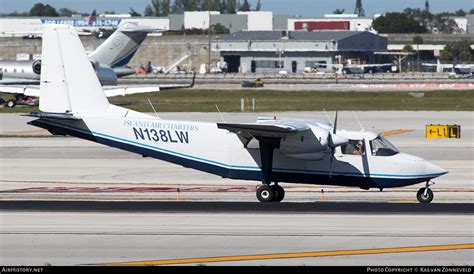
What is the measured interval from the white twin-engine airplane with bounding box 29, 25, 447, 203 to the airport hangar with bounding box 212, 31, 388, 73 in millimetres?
118625

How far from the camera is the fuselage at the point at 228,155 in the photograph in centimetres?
2592

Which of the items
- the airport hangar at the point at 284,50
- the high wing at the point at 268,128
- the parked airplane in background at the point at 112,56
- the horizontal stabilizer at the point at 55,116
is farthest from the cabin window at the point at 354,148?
the airport hangar at the point at 284,50

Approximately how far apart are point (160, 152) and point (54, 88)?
3.43 m

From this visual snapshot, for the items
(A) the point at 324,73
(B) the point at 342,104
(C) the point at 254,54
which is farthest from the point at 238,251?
(C) the point at 254,54

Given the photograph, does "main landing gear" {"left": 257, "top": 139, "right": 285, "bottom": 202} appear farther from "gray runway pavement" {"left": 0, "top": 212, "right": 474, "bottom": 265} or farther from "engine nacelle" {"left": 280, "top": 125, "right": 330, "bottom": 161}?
"gray runway pavement" {"left": 0, "top": 212, "right": 474, "bottom": 265}

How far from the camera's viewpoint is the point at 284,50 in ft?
484

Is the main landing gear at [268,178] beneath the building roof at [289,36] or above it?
beneath

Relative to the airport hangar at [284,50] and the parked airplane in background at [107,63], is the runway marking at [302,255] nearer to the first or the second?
the parked airplane in background at [107,63]

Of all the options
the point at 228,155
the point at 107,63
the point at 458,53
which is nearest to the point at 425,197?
the point at 228,155

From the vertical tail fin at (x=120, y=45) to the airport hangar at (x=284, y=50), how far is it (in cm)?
6880

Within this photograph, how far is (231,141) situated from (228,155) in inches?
15.2

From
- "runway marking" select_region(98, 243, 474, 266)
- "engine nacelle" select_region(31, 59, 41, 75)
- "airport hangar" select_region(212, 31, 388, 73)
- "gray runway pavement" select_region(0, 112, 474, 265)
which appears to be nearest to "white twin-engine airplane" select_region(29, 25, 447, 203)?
"gray runway pavement" select_region(0, 112, 474, 265)

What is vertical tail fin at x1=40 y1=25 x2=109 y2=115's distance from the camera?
90.0 feet

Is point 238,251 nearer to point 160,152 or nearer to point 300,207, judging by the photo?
point 300,207
